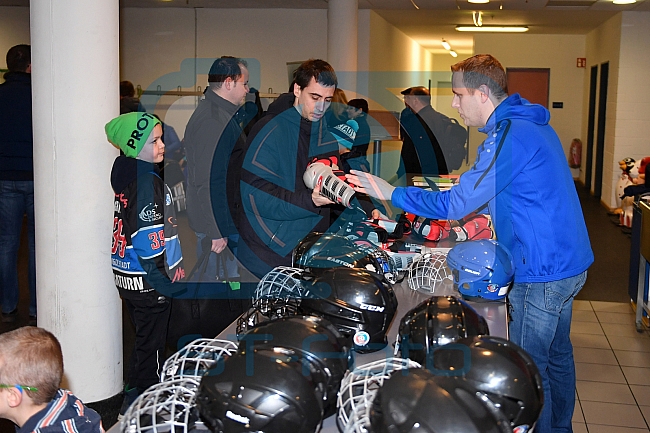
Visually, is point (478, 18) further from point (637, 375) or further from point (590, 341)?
point (637, 375)

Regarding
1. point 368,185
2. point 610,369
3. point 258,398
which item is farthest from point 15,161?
point 610,369

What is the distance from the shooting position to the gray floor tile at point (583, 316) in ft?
19.2

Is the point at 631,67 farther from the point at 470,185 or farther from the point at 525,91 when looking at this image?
the point at 470,185

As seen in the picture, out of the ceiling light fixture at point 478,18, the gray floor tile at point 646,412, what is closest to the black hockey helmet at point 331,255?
the gray floor tile at point 646,412

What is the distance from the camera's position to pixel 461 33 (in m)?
15.9

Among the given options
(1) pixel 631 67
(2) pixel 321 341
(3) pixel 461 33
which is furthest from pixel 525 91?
(2) pixel 321 341

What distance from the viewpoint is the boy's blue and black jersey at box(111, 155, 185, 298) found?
10.9 feet

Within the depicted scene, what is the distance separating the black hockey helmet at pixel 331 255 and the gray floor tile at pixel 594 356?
8.44 feet

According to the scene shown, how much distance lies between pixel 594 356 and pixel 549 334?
2.39 m

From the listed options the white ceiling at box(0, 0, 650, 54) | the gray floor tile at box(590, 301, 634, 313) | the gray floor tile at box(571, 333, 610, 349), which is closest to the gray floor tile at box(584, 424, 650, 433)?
the gray floor tile at box(571, 333, 610, 349)

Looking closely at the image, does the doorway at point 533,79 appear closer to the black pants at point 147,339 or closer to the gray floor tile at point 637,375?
the gray floor tile at point 637,375

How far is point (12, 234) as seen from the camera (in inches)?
209

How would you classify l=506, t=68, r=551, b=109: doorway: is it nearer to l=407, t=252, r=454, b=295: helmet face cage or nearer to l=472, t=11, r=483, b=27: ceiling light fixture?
l=472, t=11, r=483, b=27: ceiling light fixture

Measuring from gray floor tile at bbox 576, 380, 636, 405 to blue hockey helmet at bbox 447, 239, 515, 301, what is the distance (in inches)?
68.4
